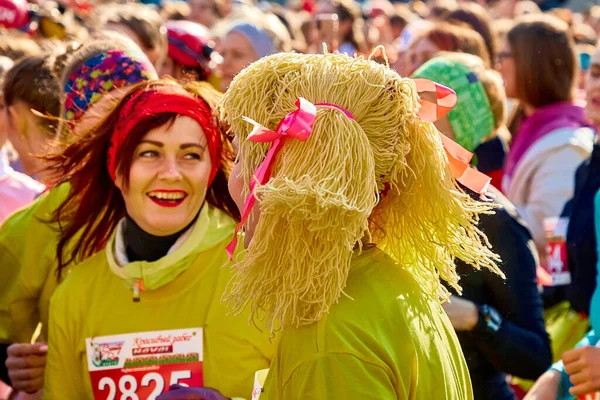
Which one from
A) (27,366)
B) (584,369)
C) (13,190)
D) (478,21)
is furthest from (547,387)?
(478,21)

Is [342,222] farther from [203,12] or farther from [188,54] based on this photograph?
[203,12]

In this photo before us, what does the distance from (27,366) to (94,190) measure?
615 mm

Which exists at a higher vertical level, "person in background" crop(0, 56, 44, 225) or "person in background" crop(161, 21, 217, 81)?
"person in background" crop(161, 21, 217, 81)

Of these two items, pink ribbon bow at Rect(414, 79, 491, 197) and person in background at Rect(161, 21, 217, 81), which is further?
person in background at Rect(161, 21, 217, 81)

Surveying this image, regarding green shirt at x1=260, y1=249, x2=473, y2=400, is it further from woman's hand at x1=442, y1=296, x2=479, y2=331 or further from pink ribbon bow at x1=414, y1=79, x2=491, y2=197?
woman's hand at x1=442, y1=296, x2=479, y2=331

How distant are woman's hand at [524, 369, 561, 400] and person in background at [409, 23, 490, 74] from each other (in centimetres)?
276

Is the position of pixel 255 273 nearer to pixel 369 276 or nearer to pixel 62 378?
pixel 369 276

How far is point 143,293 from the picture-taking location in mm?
2797

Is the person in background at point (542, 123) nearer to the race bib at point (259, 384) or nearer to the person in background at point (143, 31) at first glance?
the person in background at point (143, 31)

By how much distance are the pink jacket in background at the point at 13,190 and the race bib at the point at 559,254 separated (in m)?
2.22

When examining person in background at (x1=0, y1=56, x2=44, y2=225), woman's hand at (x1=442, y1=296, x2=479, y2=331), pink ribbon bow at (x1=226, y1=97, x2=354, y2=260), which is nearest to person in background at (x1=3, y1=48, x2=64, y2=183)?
person in background at (x1=0, y1=56, x2=44, y2=225)

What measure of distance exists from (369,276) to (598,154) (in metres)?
2.63

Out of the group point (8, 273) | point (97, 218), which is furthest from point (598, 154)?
point (8, 273)

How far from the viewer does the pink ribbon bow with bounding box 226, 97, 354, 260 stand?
1.77m
